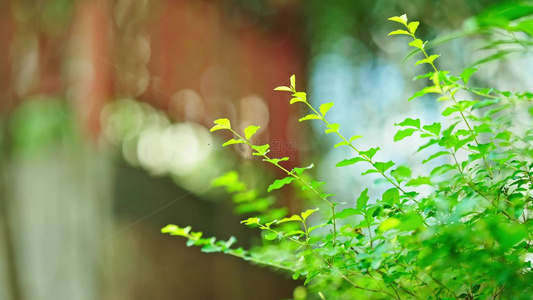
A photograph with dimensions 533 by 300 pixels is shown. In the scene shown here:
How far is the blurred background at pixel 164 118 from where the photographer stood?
4.52ft

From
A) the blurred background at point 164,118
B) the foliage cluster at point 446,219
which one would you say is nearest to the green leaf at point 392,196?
the foliage cluster at point 446,219

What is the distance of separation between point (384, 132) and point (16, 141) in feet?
4.40

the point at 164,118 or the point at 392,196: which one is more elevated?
the point at 392,196

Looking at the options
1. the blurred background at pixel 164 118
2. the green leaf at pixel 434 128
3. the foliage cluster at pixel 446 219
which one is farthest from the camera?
the blurred background at pixel 164 118

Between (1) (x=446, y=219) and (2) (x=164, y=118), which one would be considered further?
(2) (x=164, y=118)

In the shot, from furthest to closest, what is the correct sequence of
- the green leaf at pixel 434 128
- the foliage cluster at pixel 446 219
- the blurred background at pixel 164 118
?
the blurred background at pixel 164 118, the green leaf at pixel 434 128, the foliage cluster at pixel 446 219

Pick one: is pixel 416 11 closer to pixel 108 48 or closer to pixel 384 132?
pixel 384 132

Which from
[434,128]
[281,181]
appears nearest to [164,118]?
[281,181]

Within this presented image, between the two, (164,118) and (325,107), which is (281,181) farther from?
(164,118)

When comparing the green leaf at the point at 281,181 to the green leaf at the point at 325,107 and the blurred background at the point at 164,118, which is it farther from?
the blurred background at the point at 164,118

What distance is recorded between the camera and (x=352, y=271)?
1.87 ft

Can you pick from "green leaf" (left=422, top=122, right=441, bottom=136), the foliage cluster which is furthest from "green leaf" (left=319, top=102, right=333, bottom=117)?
"green leaf" (left=422, top=122, right=441, bottom=136)

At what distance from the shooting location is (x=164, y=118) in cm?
148

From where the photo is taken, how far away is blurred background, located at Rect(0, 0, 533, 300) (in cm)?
138
